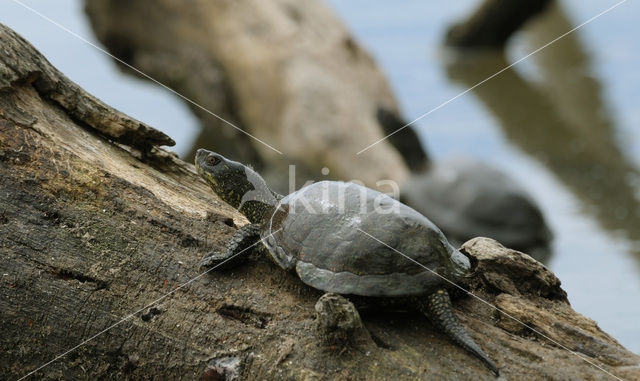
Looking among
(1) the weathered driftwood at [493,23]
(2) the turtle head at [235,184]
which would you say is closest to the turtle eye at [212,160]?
(2) the turtle head at [235,184]

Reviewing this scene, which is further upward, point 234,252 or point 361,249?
point 361,249

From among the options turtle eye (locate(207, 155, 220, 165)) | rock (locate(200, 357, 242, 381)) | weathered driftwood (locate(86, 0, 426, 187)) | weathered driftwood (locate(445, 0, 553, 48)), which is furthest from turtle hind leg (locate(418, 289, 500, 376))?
weathered driftwood (locate(445, 0, 553, 48))

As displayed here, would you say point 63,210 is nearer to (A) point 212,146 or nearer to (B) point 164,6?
(A) point 212,146

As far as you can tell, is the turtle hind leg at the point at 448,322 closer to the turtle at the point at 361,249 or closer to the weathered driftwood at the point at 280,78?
the turtle at the point at 361,249

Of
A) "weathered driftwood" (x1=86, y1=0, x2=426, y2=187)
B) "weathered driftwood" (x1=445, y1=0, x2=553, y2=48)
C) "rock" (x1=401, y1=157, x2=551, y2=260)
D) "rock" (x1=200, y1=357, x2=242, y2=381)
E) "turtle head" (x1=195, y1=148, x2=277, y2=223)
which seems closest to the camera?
"rock" (x1=200, y1=357, x2=242, y2=381)

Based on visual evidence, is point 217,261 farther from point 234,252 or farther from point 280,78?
point 280,78

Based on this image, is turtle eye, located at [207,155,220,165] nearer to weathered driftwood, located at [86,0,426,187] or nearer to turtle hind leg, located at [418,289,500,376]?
turtle hind leg, located at [418,289,500,376]

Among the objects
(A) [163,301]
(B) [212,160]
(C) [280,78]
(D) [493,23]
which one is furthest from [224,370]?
(D) [493,23]

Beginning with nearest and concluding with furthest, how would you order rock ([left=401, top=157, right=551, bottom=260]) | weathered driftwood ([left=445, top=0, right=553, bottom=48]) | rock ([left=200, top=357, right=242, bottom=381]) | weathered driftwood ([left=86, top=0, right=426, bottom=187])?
rock ([left=200, top=357, right=242, bottom=381]) → rock ([left=401, top=157, right=551, bottom=260]) → weathered driftwood ([left=86, top=0, right=426, bottom=187]) → weathered driftwood ([left=445, top=0, right=553, bottom=48])

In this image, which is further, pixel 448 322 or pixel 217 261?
pixel 217 261
